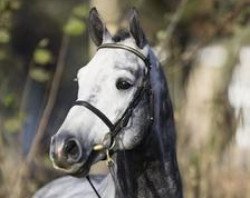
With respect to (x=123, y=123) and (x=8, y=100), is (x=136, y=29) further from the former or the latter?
(x=8, y=100)

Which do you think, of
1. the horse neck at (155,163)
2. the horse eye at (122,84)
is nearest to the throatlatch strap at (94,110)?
the horse eye at (122,84)

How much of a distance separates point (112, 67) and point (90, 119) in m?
0.30

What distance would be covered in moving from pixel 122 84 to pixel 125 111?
133mm

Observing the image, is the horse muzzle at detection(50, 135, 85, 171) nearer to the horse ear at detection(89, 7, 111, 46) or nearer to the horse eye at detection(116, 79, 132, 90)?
the horse eye at detection(116, 79, 132, 90)

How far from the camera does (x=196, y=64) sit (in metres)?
13.5

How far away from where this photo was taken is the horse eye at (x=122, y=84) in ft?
17.7

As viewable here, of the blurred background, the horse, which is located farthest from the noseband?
the blurred background

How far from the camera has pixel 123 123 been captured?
5410mm

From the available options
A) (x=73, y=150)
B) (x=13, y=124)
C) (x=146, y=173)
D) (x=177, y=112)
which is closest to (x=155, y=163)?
(x=146, y=173)

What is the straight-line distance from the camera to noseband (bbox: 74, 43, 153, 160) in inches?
209

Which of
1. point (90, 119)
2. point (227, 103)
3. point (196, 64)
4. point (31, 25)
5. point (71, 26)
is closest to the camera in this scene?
point (90, 119)

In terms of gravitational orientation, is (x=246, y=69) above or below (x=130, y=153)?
above

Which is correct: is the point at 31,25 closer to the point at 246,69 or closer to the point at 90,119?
the point at 246,69

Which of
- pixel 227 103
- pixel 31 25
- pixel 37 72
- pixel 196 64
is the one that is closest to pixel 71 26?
pixel 37 72
